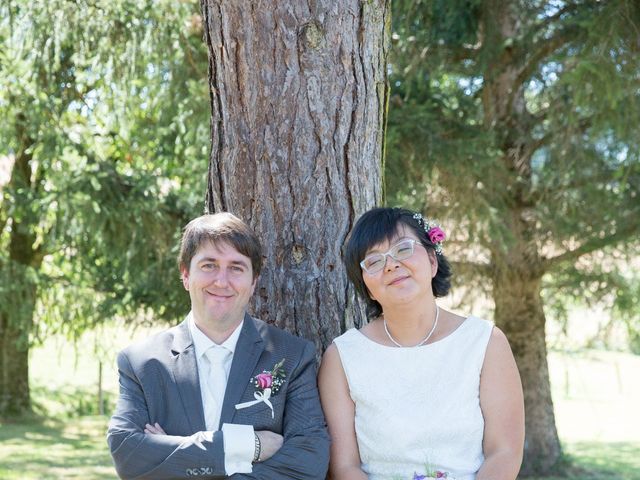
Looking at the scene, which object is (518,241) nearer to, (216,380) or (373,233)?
(373,233)

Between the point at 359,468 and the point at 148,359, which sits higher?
the point at 148,359

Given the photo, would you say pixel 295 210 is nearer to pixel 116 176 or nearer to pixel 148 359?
pixel 148 359

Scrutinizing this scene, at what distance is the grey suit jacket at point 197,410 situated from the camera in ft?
9.80

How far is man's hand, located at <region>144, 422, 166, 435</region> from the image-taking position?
307 cm

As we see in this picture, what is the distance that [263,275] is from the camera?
378 cm

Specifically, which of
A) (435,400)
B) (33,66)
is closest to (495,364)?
(435,400)

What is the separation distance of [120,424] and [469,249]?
864 centimetres

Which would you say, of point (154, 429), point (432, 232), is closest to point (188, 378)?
point (154, 429)

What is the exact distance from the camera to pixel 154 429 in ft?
10.1

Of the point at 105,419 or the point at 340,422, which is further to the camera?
the point at 105,419

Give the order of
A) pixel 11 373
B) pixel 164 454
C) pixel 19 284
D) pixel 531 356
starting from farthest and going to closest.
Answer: pixel 11 373
pixel 19 284
pixel 531 356
pixel 164 454

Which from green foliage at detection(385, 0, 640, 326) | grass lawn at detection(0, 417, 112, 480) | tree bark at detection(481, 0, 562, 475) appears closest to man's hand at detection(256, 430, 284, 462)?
green foliage at detection(385, 0, 640, 326)

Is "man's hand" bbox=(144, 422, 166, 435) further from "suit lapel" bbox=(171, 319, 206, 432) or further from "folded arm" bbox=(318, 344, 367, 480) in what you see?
"folded arm" bbox=(318, 344, 367, 480)

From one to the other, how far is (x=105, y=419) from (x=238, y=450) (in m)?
13.5
